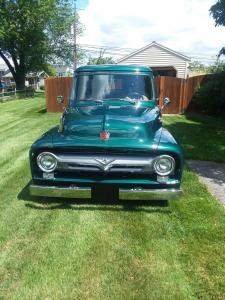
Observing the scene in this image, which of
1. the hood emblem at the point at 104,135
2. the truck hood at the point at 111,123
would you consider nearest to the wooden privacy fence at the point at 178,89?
the truck hood at the point at 111,123

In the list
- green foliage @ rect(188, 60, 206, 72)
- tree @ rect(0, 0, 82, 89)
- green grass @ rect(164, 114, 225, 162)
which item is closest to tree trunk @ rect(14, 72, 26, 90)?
tree @ rect(0, 0, 82, 89)

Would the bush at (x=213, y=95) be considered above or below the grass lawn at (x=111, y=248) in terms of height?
above

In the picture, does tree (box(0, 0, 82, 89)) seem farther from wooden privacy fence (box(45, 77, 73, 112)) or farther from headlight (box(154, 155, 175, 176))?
headlight (box(154, 155, 175, 176))

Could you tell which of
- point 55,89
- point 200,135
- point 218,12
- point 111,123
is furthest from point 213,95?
point 111,123

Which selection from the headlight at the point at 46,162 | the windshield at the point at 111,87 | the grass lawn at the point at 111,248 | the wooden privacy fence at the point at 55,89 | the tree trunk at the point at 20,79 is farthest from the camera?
the tree trunk at the point at 20,79

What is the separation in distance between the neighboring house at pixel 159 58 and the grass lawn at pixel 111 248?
27062mm

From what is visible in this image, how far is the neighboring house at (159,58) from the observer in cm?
3195

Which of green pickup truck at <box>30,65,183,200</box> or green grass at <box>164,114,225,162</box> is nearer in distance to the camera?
green pickup truck at <box>30,65,183,200</box>

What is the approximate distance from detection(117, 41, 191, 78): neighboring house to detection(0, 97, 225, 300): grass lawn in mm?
27062

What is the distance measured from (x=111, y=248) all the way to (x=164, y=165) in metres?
1.27

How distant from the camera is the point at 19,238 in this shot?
14.5ft

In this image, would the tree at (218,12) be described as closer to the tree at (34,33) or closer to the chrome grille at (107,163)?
the chrome grille at (107,163)

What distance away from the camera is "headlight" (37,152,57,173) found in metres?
4.80

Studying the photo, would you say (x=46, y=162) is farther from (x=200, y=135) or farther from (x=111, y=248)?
(x=200, y=135)
